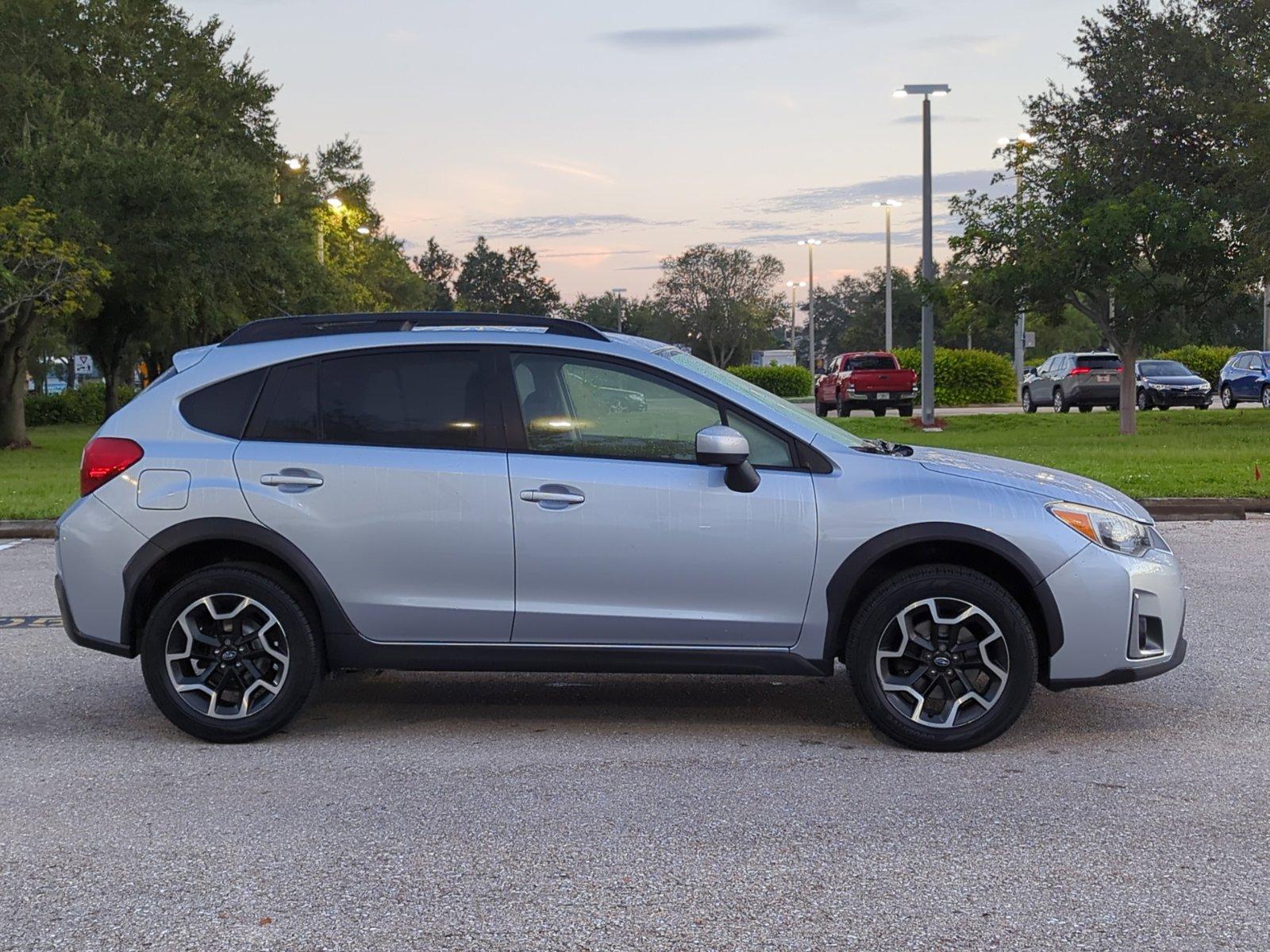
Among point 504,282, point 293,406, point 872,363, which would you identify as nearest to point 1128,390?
point 872,363

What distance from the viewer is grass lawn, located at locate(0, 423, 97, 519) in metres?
15.3

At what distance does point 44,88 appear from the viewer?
96.8 ft

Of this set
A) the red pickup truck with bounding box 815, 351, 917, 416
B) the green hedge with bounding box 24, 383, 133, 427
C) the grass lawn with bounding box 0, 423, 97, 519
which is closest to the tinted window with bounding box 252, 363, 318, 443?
the grass lawn with bounding box 0, 423, 97, 519

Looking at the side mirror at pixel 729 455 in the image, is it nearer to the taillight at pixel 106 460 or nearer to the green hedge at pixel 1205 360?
the taillight at pixel 106 460

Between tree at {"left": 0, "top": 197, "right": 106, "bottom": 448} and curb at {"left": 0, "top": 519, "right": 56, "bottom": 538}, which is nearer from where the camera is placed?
curb at {"left": 0, "top": 519, "right": 56, "bottom": 538}

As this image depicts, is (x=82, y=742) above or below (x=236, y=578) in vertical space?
below

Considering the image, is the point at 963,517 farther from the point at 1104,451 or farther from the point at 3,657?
the point at 1104,451

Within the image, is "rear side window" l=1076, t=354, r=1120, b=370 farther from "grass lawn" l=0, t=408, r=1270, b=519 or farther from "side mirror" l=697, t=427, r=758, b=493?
"side mirror" l=697, t=427, r=758, b=493

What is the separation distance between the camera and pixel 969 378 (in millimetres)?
49969

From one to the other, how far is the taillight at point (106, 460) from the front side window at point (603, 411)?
1620mm

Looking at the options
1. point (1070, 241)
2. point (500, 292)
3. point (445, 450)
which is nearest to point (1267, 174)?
point (1070, 241)

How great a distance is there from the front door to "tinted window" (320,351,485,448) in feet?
1.14

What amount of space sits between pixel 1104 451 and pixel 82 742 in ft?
62.1

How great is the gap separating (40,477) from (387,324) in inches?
662
